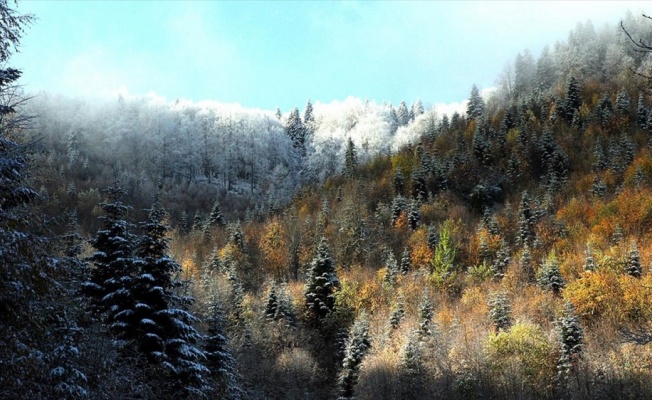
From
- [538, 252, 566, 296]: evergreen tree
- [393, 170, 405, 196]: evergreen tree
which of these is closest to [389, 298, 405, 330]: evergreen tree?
[538, 252, 566, 296]: evergreen tree

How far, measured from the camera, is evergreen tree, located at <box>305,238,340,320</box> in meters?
51.8

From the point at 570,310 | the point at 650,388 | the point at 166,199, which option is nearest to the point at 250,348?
the point at 570,310

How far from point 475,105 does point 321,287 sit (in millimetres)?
80550

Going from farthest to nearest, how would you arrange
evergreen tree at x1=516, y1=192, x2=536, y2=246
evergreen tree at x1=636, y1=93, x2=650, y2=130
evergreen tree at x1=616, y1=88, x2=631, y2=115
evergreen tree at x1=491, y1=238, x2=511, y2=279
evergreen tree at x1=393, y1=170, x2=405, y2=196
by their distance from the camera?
evergreen tree at x1=616, y1=88, x2=631, y2=115 → evergreen tree at x1=393, y1=170, x2=405, y2=196 → evergreen tree at x1=636, y1=93, x2=650, y2=130 → evergreen tree at x1=516, y1=192, x2=536, y2=246 → evergreen tree at x1=491, y1=238, x2=511, y2=279

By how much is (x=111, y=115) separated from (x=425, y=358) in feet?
519

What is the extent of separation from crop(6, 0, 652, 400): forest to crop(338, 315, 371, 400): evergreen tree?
0.17 metres

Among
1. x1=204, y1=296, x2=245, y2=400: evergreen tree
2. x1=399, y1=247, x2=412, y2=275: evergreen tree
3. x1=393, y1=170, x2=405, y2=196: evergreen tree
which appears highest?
x1=393, y1=170, x2=405, y2=196: evergreen tree

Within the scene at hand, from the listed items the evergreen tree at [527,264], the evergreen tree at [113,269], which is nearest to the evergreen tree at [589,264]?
the evergreen tree at [527,264]

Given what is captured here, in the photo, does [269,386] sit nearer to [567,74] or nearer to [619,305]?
[619,305]

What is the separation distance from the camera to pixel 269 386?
138ft

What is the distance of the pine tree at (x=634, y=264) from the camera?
4694 centimetres

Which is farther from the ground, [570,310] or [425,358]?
[570,310]

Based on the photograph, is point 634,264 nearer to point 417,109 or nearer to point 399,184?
point 399,184

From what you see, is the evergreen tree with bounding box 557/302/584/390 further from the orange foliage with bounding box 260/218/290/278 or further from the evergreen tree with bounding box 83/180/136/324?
the orange foliage with bounding box 260/218/290/278
